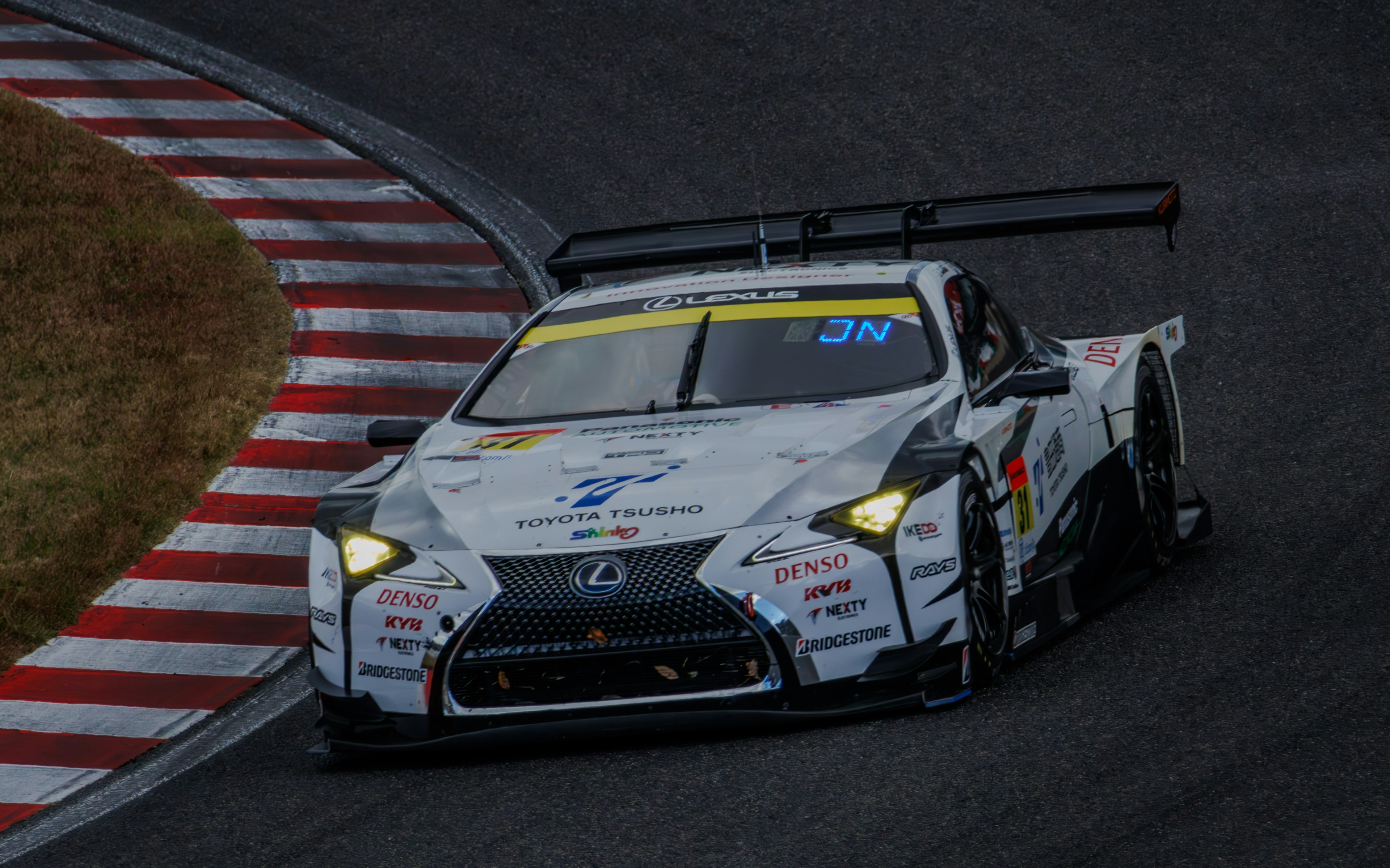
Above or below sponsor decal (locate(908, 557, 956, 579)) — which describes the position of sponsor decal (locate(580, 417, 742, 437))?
above

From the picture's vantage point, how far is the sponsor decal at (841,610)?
496cm

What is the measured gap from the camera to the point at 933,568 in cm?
509

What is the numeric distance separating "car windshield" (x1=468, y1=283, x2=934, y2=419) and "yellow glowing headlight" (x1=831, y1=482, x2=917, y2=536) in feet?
2.80

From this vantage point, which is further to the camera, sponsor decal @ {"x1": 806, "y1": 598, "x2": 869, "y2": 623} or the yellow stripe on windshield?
the yellow stripe on windshield

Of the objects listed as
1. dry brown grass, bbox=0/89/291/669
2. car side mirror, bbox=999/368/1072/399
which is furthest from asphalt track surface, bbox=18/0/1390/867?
dry brown grass, bbox=0/89/291/669

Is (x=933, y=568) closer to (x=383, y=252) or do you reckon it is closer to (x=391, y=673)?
(x=391, y=673)

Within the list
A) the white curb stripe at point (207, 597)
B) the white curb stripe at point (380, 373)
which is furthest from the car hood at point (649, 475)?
the white curb stripe at point (380, 373)

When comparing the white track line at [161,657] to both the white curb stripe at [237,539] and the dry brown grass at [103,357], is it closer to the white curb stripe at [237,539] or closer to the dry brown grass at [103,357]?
the dry brown grass at [103,357]

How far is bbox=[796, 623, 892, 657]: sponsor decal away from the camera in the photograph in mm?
4961

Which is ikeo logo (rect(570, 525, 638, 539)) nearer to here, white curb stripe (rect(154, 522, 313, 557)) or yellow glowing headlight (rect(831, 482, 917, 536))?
yellow glowing headlight (rect(831, 482, 917, 536))

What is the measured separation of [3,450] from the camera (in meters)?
9.00

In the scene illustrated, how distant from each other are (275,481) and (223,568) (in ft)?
3.41

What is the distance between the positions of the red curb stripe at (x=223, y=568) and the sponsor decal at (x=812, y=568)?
352 centimetres

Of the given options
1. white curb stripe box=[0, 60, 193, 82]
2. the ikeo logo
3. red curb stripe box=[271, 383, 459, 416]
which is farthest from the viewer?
white curb stripe box=[0, 60, 193, 82]
